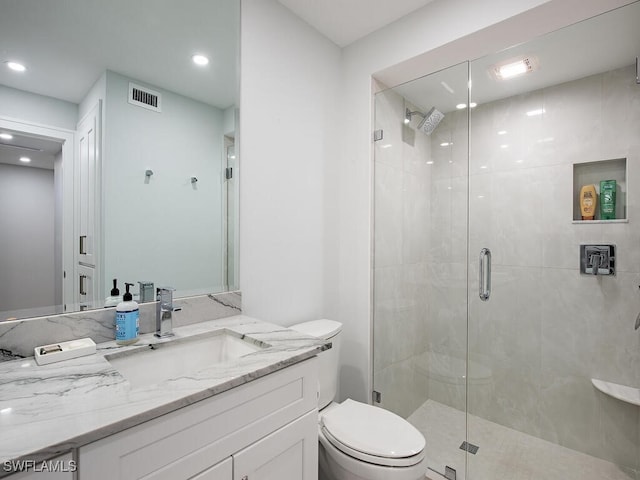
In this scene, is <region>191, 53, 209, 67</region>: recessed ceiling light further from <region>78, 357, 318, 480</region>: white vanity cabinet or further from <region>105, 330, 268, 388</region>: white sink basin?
<region>78, 357, 318, 480</region>: white vanity cabinet

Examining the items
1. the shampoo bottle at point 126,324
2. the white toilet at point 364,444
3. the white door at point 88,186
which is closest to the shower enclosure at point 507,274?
the white toilet at point 364,444

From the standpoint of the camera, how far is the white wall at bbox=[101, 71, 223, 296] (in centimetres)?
125

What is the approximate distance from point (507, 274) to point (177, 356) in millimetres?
1956

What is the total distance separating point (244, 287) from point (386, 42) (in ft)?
5.48

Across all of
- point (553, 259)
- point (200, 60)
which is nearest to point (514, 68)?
point (553, 259)

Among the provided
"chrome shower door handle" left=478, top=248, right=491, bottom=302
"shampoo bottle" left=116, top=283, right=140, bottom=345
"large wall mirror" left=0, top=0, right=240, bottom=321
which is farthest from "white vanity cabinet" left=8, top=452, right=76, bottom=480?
"chrome shower door handle" left=478, top=248, right=491, bottom=302

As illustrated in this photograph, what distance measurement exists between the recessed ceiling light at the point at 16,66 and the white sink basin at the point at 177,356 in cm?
99

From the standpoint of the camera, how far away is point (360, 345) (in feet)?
6.76

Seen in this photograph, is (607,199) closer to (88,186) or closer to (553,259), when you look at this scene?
(553,259)

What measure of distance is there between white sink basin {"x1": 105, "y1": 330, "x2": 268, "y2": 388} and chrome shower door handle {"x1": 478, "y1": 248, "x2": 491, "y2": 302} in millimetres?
1494

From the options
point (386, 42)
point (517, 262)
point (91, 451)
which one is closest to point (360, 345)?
point (517, 262)

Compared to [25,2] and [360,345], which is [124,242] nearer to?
[25,2]

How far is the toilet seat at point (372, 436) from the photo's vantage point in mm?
1249

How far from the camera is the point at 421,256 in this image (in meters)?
2.11
